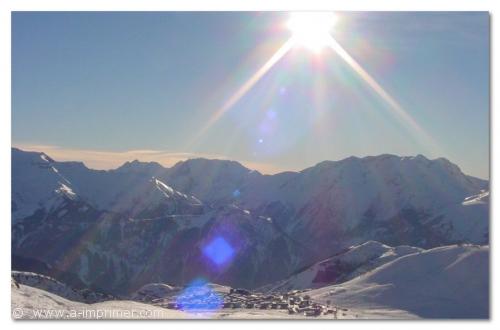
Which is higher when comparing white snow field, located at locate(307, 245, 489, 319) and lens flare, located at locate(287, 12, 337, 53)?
lens flare, located at locate(287, 12, 337, 53)

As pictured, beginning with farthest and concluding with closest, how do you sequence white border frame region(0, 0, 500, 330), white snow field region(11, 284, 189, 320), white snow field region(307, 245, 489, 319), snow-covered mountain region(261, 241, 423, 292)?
snow-covered mountain region(261, 241, 423, 292), white snow field region(307, 245, 489, 319), white snow field region(11, 284, 189, 320), white border frame region(0, 0, 500, 330)

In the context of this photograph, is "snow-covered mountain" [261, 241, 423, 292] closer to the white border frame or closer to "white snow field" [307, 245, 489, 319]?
"white snow field" [307, 245, 489, 319]

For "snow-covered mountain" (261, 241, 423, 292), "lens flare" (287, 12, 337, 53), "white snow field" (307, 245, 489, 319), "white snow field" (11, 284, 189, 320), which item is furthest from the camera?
"snow-covered mountain" (261, 241, 423, 292)

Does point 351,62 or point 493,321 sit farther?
point 351,62

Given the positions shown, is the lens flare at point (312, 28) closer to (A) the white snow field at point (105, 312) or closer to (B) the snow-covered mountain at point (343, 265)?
(A) the white snow field at point (105, 312)

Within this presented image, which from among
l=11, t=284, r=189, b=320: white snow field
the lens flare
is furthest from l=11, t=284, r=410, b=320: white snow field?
the lens flare

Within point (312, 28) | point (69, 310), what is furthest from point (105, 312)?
point (312, 28)
